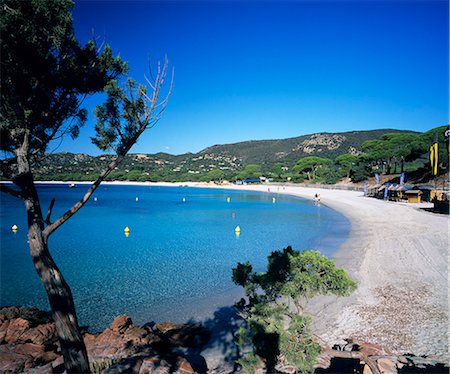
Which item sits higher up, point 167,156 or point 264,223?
point 167,156

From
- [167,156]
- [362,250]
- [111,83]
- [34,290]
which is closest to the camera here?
A: [111,83]

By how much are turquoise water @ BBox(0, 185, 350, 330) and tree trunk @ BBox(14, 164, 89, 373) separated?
4327 millimetres

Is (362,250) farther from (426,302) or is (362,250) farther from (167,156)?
(167,156)

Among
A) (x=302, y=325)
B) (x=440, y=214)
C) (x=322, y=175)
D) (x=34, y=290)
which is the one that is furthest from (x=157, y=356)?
(x=322, y=175)

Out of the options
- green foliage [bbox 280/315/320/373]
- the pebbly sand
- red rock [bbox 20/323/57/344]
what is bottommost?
the pebbly sand

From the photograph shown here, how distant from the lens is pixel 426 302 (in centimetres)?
780

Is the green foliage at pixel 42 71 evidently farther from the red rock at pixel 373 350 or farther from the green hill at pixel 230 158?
the green hill at pixel 230 158

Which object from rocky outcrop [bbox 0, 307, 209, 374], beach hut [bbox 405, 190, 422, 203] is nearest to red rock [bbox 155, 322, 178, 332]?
rocky outcrop [bbox 0, 307, 209, 374]

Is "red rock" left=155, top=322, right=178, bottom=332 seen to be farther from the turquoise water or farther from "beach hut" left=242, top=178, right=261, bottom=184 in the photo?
"beach hut" left=242, top=178, right=261, bottom=184

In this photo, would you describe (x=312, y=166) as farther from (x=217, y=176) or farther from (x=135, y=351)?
(x=135, y=351)

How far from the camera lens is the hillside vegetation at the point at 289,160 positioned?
157ft

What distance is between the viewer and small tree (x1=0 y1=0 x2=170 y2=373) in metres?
3.88

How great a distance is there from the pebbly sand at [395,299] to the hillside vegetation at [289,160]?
6381 millimetres

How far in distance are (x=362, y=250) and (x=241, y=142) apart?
169m
